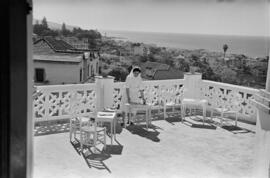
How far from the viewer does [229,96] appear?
7.22 metres

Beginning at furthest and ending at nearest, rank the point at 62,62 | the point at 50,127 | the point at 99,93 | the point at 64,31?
the point at 64,31
the point at 62,62
the point at 99,93
the point at 50,127

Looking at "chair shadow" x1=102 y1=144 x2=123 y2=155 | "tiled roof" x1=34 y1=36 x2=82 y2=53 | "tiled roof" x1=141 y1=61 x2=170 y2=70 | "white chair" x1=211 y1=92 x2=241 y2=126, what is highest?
"tiled roof" x1=34 y1=36 x2=82 y2=53

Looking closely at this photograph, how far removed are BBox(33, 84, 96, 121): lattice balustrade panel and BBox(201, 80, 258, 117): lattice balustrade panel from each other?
8.34 feet

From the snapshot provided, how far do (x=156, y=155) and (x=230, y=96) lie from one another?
121 inches

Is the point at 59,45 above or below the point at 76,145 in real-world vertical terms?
above

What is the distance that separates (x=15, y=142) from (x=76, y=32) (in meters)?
7.54

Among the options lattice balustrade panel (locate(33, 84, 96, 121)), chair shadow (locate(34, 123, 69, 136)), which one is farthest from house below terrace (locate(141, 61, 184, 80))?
chair shadow (locate(34, 123, 69, 136))

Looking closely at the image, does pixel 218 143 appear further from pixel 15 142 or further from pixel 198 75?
pixel 15 142

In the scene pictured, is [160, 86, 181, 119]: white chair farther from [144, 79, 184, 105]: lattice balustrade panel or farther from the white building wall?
the white building wall

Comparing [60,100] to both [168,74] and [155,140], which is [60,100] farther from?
[168,74]

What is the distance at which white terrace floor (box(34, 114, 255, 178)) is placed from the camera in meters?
4.11

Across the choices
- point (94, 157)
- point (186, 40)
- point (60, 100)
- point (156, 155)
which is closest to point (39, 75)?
point (60, 100)

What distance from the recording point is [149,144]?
5.26 metres

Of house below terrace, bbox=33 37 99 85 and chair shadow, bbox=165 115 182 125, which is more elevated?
house below terrace, bbox=33 37 99 85
